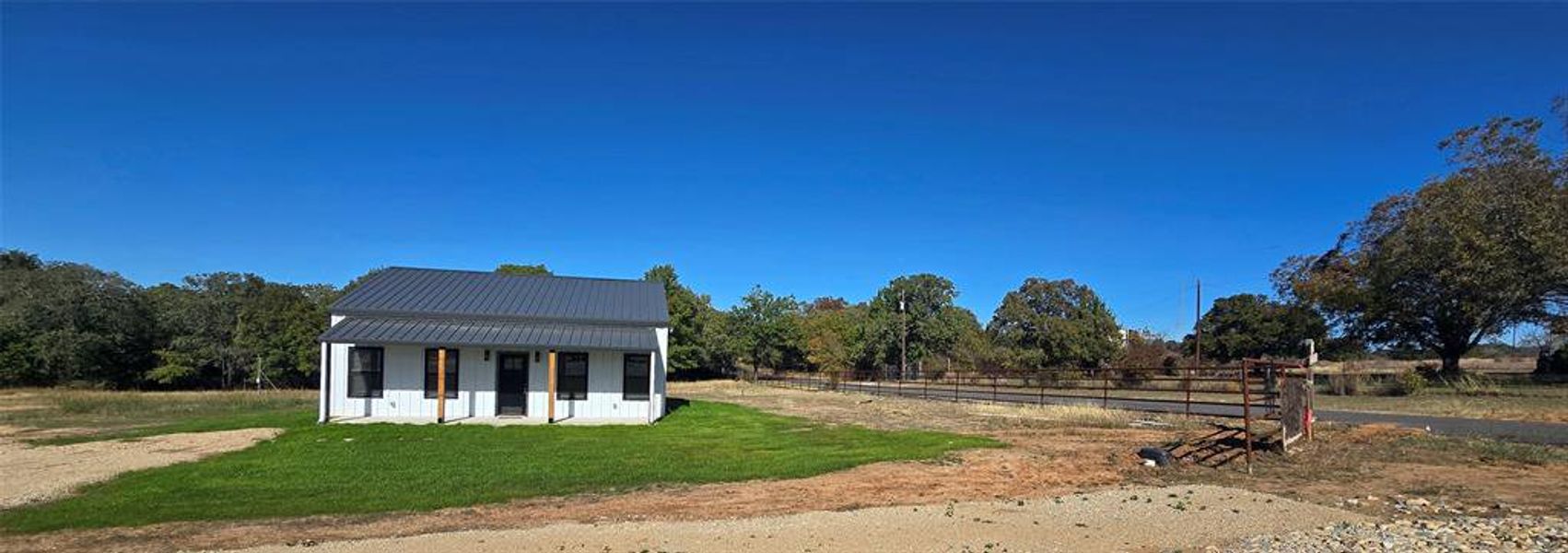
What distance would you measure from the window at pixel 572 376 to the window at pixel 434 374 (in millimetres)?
2723

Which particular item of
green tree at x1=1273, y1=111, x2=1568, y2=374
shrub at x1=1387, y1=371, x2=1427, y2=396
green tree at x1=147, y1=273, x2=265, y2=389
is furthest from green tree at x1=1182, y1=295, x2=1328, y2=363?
green tree at x1=147, y1=273, x2=265, y2=389

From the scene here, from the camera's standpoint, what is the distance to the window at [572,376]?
24.3m

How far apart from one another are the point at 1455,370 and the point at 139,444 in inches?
1930

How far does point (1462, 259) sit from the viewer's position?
31406 mm

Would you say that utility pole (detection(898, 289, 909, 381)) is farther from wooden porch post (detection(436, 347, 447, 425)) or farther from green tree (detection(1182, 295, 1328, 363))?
wooden porch post (detection(436, 347, 447, 425))

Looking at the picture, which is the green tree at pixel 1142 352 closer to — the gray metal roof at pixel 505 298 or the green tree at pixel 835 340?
the green tree at pixel 835 340

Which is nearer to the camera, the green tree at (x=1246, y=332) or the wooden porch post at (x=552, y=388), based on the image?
the wooden porch post at (x=552, y=388)

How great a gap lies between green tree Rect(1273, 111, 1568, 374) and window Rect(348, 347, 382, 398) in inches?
1435

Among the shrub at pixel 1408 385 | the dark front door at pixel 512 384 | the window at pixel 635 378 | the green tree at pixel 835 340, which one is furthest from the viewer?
the green tree at pixel 835 340

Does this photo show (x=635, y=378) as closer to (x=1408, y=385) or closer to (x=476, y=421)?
(x=476, y=421)

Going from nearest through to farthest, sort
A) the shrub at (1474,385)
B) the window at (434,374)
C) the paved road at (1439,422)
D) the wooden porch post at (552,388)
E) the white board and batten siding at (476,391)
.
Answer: the paved road at (1439,422) < the wooden porch post at (552,388) < the white board and batten siding at (476,391) < the window at (434,374) < the shrub at (1474,385)

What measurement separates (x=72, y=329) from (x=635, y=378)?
151 feet

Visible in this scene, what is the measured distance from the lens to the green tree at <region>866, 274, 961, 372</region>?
2803 inches

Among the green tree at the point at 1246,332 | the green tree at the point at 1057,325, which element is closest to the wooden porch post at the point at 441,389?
the green tree at the point at 1057,325
